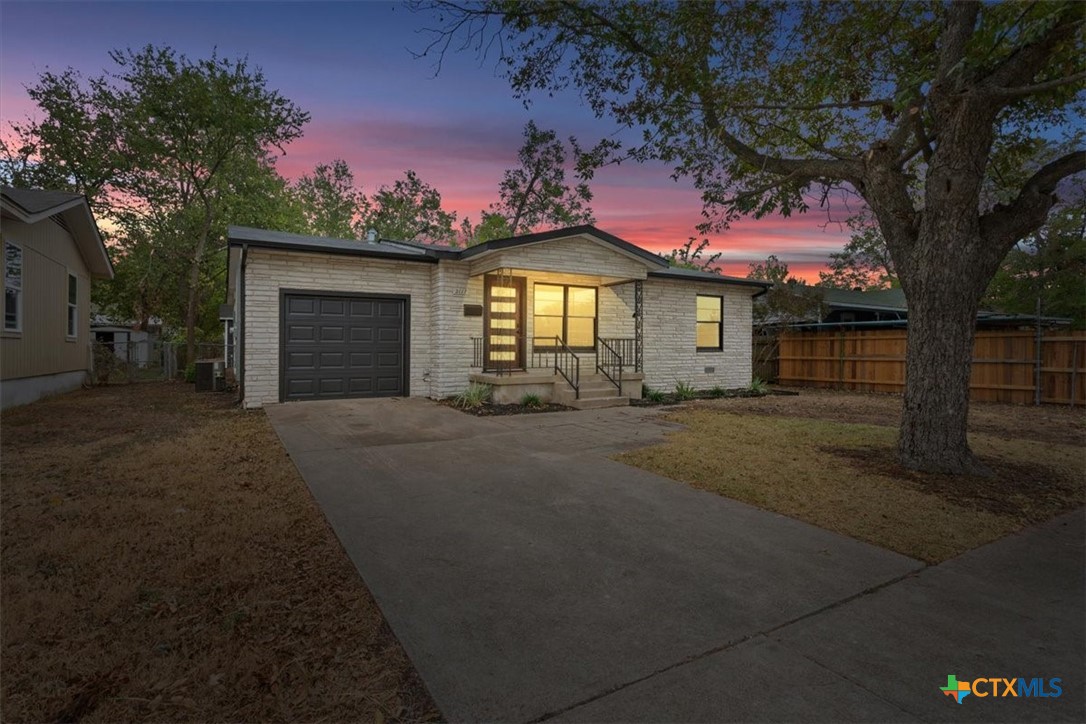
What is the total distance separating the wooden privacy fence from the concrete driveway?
11.2m

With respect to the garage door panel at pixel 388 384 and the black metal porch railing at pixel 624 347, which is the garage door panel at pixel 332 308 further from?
the black metal porch railing at pixel 624 347

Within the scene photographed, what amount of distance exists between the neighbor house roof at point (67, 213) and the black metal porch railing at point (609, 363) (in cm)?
1175

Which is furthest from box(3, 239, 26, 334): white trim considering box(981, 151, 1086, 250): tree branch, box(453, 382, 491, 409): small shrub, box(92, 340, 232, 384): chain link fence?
box(981, 151, 1086, 250): tree branch

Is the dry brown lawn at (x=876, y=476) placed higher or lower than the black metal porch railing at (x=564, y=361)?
Answer: lower

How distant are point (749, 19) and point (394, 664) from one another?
840cm

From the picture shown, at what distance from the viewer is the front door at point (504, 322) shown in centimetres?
1174

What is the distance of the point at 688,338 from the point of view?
1445 cm

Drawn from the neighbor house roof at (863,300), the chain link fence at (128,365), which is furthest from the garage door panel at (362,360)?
the neighbor house roof at (863,300)

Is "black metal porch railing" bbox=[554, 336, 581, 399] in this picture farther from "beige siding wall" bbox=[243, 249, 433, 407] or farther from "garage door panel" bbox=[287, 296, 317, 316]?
"garage door panel" bbox=[287, 296, 317, 316]

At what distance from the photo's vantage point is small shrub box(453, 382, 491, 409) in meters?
10.3

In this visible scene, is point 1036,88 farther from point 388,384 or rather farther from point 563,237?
point 388,384

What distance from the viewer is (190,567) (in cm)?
310

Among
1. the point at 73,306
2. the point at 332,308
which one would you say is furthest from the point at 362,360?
the point at 73,306

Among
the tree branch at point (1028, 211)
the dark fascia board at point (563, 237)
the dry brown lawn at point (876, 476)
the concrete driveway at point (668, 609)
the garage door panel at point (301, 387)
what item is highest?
the dark fascia board at point (563, 237)
